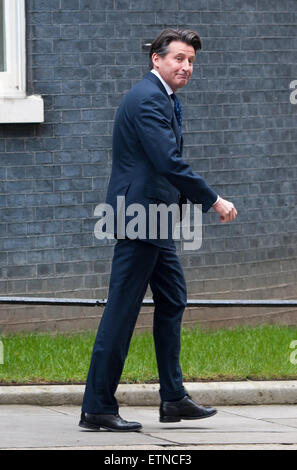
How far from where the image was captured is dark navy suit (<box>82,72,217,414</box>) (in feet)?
20.2

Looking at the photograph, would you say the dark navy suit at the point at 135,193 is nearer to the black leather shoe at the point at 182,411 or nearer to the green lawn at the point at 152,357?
the black leather shoe at the point at 182,411

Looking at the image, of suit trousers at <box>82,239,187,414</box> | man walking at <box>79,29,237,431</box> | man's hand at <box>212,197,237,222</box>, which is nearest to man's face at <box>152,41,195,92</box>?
man walking at <box>79,29,237,431</box>

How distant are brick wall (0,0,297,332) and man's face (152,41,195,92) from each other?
3.37m

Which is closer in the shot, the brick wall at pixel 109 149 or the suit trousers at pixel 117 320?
the suit trousers at pixel 117 320

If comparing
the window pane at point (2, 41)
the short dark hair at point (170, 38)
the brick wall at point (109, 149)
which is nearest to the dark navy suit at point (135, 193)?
the short dark hair at point (170, 38)

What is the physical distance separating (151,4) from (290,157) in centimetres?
188

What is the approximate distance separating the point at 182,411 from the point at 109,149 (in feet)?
12.6

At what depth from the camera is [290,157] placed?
10.8 meters

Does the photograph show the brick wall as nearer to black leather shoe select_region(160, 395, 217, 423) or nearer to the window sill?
the window sill

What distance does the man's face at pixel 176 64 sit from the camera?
6.41m

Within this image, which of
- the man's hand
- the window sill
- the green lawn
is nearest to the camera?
the man's hand

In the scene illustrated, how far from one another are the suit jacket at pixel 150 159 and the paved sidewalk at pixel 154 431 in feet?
3.30

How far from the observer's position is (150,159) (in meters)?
6.20

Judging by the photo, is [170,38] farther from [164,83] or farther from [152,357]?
[152,357]
